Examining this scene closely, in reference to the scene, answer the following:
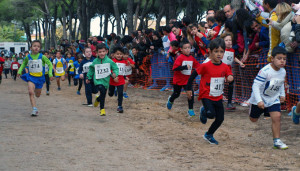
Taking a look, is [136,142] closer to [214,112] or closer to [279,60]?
[214,112]

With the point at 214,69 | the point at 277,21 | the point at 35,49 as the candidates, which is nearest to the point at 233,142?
Result: the point at 214,69

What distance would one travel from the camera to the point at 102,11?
46938 mm

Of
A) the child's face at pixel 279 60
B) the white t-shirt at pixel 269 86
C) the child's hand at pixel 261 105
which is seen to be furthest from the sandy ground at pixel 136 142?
the child's face at pixel 279 60

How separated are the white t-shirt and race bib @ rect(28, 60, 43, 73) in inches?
223

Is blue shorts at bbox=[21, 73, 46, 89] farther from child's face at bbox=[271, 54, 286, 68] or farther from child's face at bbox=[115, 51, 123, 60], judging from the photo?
child's face at bbox=[271, 54, 286, 68]

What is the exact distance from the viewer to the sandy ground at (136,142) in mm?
5367

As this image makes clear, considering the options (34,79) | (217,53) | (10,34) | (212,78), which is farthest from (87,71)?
(10,34)

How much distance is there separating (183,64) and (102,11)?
38.9m

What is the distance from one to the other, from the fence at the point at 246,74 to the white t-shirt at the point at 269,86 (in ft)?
8.09

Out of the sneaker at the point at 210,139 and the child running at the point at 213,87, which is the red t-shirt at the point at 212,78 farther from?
the sneaker at the point at 210,139

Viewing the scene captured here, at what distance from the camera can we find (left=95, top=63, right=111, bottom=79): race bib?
32.9 feet

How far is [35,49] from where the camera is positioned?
33.3 feet

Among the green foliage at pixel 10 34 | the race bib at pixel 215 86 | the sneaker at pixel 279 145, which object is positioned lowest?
the sneaker at pixel 279 145

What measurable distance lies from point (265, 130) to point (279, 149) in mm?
1625
